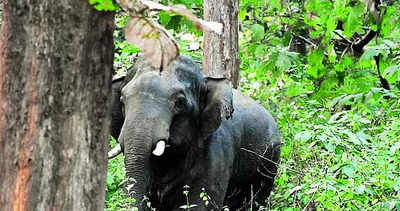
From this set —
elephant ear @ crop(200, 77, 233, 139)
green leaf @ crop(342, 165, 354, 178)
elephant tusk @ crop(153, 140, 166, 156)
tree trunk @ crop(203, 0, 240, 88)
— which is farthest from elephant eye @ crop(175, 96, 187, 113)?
tree trunk @ crop(203, 0, 240, 88)

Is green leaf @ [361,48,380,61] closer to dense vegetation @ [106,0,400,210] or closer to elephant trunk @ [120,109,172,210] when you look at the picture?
dense vegetation @ [106,0,400,210]

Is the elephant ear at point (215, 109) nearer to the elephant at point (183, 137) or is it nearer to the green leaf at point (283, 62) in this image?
the elephant at point (183, 137)

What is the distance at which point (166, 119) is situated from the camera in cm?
720

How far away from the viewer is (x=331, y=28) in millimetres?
8688

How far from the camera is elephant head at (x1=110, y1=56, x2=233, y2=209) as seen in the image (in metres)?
6.94

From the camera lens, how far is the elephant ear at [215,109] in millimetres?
7852

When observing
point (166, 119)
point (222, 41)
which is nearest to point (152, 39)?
point (166, 119)

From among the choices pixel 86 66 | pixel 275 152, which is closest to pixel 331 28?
pixel 275 152

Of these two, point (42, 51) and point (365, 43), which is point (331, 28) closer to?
point (365, 43)

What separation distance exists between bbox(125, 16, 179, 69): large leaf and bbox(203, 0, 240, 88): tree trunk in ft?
22.4

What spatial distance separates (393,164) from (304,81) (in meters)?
4.21

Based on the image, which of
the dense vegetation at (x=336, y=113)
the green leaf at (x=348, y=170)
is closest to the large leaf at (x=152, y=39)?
the dense vegetation at (x=336, y=113)

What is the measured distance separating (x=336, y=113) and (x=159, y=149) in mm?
3395

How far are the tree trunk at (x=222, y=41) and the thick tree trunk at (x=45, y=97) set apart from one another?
6666 millimetres
